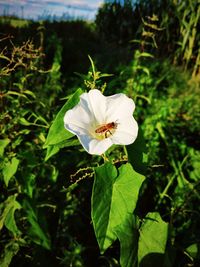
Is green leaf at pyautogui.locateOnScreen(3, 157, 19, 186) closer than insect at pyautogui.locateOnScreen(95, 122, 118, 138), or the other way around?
insect at pyautogui.locateOnScreen(95, 122, 118, 138)

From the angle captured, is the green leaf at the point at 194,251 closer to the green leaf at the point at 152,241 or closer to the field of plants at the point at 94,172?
the field of plants at the point at 94,172

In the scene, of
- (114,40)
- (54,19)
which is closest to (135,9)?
(114,40)

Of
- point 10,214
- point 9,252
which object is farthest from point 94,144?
point 9,252

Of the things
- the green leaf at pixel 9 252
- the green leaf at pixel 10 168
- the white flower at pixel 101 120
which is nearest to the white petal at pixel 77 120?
the white flower at pixel 101 120

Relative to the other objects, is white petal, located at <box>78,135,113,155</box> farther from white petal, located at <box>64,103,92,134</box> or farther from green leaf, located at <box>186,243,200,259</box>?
green leaf, located at <box>186,243,200,259</box>

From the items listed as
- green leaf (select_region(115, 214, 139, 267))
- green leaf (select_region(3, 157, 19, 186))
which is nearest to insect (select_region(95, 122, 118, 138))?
green leaf (select_region(115, 214, 139, 267))

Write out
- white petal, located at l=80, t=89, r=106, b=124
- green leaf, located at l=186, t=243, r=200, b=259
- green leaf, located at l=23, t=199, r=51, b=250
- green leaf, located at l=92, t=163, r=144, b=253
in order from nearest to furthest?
green leaf, located at l=92, t=163, r=144, b=253, white petal, located at l=80, t=89, r=106, b=124, green leaf, located at l=186, t=243, r=200, b=259, green leaf, located at l=23, t=199, r=51, b=250

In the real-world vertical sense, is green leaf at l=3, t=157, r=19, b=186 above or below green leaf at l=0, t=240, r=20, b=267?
above
